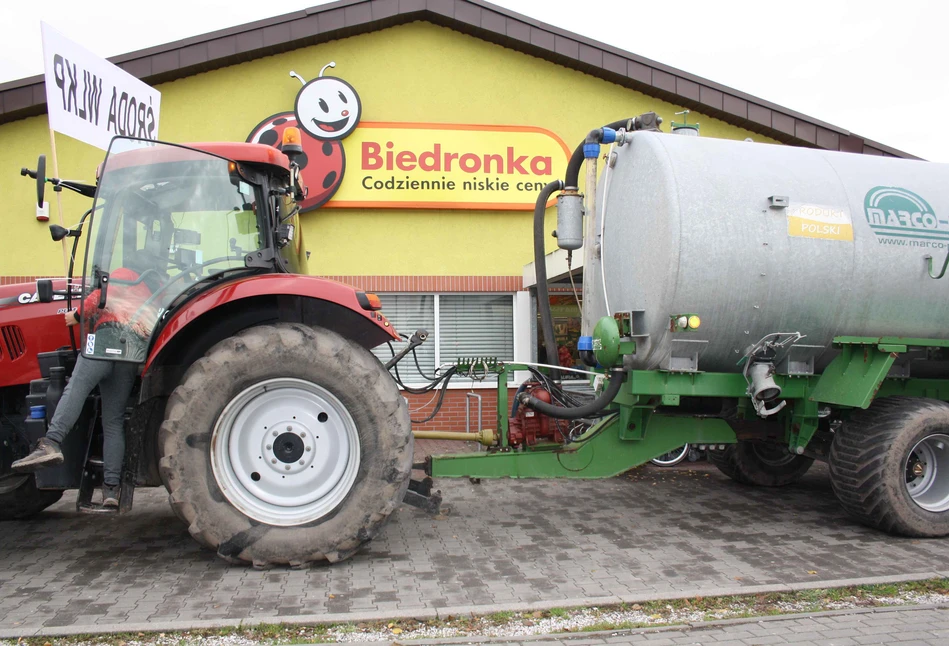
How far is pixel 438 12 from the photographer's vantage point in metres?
9.56

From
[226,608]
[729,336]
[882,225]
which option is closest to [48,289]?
[226,608]

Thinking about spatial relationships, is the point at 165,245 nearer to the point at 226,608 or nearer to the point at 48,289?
the point at 48,289

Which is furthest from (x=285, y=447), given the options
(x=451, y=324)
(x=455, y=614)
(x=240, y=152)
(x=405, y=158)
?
(x=405, y=158)

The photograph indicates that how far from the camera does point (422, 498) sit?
516 cm

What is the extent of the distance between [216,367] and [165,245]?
3.08 feet

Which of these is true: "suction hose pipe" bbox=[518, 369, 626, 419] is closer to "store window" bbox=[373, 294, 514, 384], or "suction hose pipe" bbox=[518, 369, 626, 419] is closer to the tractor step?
the tractor step

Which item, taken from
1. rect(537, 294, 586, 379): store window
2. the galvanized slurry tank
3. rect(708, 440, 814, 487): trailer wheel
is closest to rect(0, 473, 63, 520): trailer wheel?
the galvanized slurry tank

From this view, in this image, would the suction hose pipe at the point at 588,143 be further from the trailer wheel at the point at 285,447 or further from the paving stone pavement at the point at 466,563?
the paving stone pavement at the point at 466,563

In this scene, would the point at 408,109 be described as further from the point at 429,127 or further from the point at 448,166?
the point at 448,166

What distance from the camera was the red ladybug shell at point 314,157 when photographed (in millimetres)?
9391

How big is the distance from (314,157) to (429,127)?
1594 millimetres

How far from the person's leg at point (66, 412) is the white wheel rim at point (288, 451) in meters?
0.83

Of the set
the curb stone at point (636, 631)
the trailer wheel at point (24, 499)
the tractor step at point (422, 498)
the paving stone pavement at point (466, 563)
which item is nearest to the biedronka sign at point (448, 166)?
the paving stone pavement at point (466, 563)

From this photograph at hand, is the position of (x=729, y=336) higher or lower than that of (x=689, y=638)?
higher
